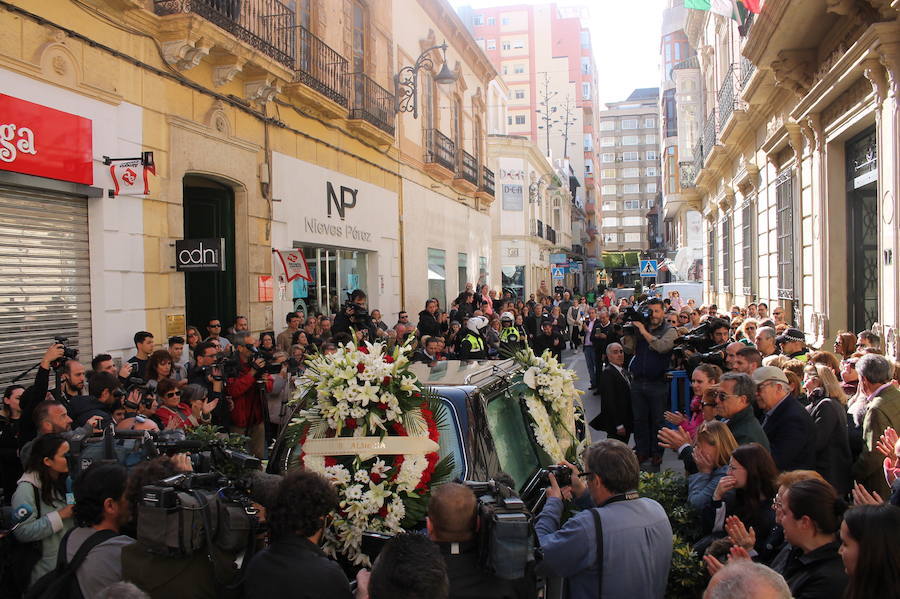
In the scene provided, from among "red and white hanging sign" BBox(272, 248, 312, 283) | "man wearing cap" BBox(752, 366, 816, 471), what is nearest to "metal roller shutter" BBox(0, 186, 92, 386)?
"red and white hanging sign" BBox(272, 248, 312, 283)

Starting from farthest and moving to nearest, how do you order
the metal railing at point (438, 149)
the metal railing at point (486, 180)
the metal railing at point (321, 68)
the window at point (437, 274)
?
the metal railing at point (486, 180), the window at point (437, 274), the metal railing at point (438, 149), the metal railing at point (321, 68)

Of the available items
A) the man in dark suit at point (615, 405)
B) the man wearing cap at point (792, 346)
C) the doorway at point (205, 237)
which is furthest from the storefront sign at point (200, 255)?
the man wearing cap at point (792, 346)

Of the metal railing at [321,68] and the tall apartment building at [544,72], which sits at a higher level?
the tall apartment building at [544,72]

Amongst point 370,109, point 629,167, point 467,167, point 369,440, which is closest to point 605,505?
point 369,440

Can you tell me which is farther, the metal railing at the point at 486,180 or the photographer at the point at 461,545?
the metal railing at the point at 486,180

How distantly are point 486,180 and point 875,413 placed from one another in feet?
81.3

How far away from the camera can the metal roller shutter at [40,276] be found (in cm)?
789

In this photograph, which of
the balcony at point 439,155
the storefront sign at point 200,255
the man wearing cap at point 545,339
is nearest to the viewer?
the storefront sign at point 200,255

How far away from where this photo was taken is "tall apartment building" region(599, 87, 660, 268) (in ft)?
353

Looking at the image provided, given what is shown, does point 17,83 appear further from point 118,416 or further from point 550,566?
point 550,566

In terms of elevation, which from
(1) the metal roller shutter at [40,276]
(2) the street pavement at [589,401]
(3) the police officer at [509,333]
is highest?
(1) the metal roller shutter at [40,276]

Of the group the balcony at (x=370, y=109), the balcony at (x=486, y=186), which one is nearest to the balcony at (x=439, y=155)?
the balcony at (x=486, y=186)

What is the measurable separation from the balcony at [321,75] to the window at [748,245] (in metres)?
10.5

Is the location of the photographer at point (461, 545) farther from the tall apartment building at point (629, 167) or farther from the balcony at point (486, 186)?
the tall apartment building at point (629, 167)
